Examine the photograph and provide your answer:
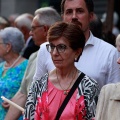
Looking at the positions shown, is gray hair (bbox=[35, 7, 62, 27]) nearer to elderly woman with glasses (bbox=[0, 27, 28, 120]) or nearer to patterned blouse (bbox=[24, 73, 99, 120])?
elderly woman with glasses (bbox=[0, 27, 28, 120])

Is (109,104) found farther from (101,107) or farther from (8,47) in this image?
(8,47)

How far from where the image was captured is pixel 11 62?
9.35 m

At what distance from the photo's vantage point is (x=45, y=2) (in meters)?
20.6

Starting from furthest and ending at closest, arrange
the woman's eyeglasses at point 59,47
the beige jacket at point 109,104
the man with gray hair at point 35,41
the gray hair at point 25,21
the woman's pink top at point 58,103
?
the gray hair at point 25,21 → the man with gray hair at point 35,41 → the woman's eyeglasses at point 59,47 → the woman's pink top at point 58,103 → the beige jacket at point 109,104

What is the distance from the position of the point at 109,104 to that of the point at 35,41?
3339mm

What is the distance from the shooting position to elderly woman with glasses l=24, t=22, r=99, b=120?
5.98m

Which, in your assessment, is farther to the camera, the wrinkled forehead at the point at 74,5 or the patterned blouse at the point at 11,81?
the patterned blouse at the point at 11,81

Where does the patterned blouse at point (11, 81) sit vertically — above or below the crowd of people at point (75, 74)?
below

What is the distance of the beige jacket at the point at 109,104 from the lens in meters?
5.33

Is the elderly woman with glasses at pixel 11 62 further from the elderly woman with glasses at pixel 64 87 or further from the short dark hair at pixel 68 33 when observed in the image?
the short dark hair at pixel 68 33

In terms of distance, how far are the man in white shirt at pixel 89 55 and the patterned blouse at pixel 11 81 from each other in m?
2.05

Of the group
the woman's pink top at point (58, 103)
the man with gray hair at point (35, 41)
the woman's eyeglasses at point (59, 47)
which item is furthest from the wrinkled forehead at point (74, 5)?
the man with gray hair at point (35, 41)

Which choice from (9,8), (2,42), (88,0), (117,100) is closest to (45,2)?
(9,8)

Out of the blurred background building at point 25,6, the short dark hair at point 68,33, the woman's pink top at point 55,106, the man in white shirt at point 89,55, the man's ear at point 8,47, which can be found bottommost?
the blurred background building at point 25,6
